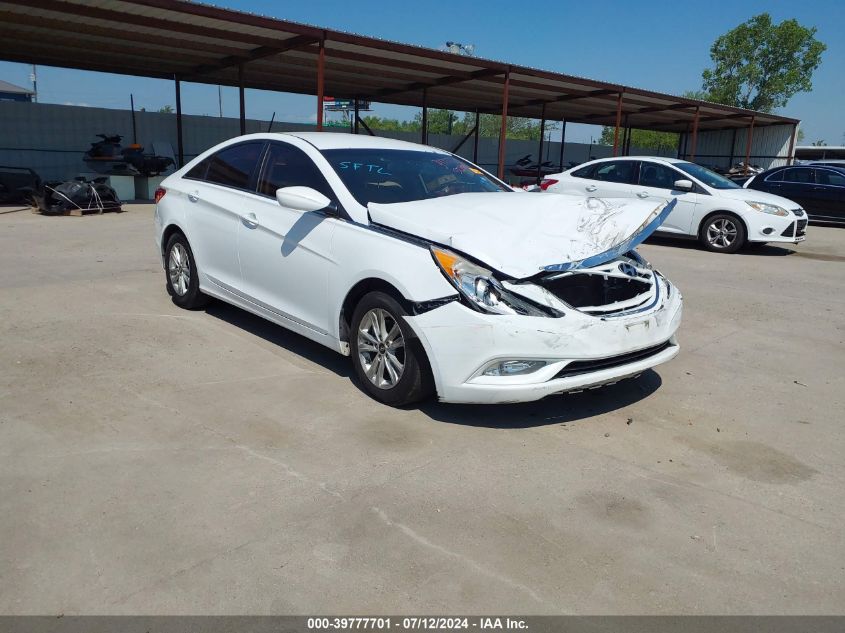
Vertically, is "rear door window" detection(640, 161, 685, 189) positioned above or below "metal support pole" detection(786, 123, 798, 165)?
below

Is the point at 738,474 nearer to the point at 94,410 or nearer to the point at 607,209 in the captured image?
the point at 607,209

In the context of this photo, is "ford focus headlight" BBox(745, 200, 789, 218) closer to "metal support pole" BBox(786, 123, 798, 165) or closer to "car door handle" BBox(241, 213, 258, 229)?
"car door handle" BBox(241, 213, 258, 229)

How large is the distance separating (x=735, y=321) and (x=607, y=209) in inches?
121

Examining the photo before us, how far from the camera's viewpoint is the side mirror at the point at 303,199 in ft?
14.7

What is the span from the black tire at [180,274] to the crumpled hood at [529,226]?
243 cm

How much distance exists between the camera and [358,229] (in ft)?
14.3

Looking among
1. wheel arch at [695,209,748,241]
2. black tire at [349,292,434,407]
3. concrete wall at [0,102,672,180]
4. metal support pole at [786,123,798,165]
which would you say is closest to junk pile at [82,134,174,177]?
concrete wall at [0,102,672,180]

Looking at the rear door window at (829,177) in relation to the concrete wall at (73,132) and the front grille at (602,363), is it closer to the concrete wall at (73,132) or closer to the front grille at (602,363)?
the front grille at (602,363)

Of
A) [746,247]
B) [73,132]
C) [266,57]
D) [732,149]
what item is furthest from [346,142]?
[732,149]

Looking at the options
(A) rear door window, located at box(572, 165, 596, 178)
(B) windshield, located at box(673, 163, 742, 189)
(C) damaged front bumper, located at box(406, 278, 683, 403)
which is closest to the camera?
(C) damaged front bumper, located at box(406, 278, 683, 403)

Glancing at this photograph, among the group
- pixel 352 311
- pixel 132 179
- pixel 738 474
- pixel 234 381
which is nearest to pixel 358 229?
pixel 352 311

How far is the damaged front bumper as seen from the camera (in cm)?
372

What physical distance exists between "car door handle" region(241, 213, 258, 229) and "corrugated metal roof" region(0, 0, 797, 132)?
25.7 ft

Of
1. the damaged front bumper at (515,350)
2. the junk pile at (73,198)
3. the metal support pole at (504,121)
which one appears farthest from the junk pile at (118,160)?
the damaged front bumper at (515,350)
